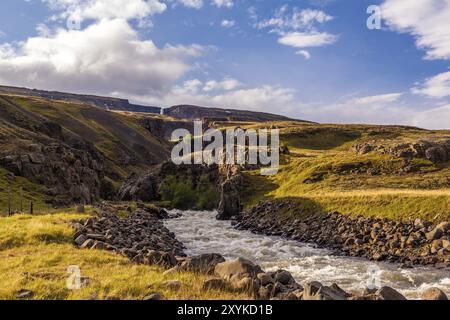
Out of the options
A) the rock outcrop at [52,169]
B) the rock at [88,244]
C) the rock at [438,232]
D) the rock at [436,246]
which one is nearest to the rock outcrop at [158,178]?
the rock outcrop at [52,169]

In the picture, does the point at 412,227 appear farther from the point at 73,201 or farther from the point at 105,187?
the point at 105,187

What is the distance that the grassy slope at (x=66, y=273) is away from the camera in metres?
14.1

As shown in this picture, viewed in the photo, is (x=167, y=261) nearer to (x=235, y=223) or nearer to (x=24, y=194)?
(x=24, y=194)

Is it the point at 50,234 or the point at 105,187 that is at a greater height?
the point at 50,234

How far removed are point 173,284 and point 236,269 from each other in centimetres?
368

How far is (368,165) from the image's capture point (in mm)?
79875

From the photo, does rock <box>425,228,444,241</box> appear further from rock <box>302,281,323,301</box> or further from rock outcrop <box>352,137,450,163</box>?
rock outcrop <box>352,137,450,163</box>

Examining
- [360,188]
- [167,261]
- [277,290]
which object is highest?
[277,290]

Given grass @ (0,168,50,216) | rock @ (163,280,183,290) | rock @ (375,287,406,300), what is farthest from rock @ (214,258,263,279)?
grass @ (0,168,50,216)

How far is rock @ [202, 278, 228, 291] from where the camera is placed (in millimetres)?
15041

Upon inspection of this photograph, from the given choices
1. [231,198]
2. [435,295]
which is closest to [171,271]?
[435,295]

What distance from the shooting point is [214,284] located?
15344mm
